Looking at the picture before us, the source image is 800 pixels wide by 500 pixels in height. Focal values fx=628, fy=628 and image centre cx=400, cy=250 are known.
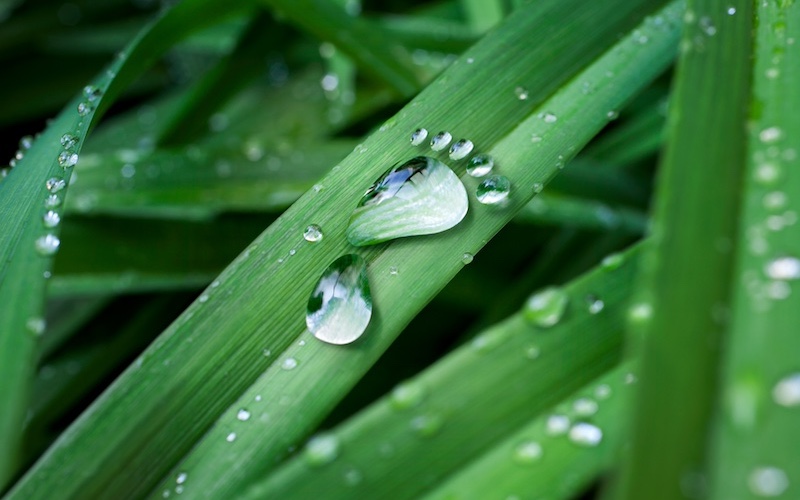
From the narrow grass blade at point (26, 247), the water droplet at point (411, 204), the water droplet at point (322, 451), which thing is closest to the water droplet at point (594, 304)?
the water droplet at point (411, 204)

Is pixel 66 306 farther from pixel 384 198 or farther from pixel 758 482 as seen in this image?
pixel 758 482

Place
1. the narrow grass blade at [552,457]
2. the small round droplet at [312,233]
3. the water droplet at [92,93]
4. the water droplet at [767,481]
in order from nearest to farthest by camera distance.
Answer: the water droplet at [767,481]
the narrow grass blade at [552,457]
the small round droplet at [312,233]
the water droplet at [92,93]

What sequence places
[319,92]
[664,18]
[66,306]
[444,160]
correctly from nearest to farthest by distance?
[444,160]
[664,18]
[66,306]
[319,92]

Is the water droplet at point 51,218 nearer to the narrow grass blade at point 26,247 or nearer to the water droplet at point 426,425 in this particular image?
the narrow grass blade at point 26,247

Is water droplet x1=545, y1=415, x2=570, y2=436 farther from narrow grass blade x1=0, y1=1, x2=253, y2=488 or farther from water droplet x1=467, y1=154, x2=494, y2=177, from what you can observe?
narrow grass blade x1=0, y1=1, x2=253, y2=488

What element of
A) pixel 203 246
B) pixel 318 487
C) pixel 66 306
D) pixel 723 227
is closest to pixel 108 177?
pixel 203 246

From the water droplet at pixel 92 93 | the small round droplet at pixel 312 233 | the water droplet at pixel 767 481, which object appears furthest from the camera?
the water droplet at pixel 92 93
